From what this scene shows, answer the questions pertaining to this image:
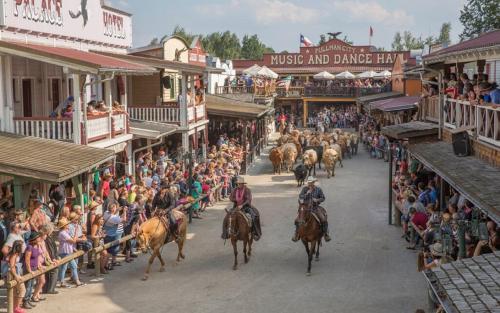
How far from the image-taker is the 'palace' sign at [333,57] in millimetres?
71812

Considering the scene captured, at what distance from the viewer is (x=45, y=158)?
16734 millimetres

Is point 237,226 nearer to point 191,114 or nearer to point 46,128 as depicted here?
point 46,128

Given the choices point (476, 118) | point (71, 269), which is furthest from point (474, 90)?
point (71, 269)

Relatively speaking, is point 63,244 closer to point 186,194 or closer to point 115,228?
point 115,228

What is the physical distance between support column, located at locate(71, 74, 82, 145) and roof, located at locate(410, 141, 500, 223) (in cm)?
883

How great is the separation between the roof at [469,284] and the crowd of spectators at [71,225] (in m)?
7.30

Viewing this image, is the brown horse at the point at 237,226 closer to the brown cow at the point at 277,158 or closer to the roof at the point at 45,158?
the roof at the point at 45,158

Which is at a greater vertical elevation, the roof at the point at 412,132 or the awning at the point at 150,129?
the roof at the point at 412,132

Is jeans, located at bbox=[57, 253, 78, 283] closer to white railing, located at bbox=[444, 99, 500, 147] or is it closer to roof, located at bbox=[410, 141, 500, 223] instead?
roof, located at bbox=[410, 141, 500, 223]

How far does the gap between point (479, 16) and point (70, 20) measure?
48780 mm

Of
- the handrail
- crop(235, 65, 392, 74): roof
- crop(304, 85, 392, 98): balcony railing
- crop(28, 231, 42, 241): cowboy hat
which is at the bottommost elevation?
the handrail

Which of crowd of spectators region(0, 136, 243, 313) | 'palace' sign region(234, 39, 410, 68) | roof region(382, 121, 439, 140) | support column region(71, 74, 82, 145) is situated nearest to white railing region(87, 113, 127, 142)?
support column region(71, 74, 82, 145)

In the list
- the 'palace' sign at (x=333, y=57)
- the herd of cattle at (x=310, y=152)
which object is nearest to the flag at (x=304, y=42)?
the 'palace' sign at (x=333, y=57)

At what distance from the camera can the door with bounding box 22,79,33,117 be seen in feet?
75.9
